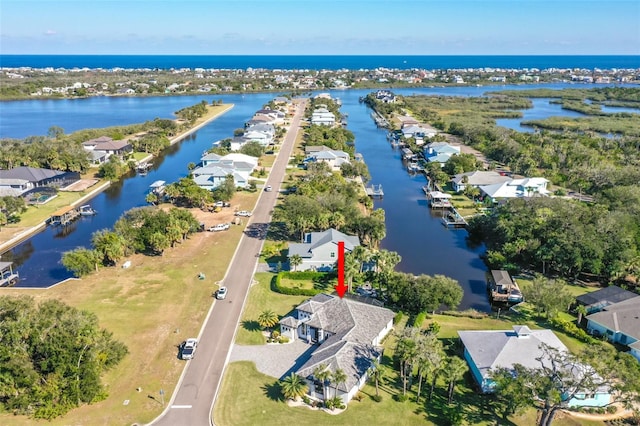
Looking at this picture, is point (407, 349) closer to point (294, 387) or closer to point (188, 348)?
point (294, 387)

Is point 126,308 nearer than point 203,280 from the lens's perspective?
Yes

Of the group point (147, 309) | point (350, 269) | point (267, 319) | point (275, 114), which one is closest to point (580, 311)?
point (350, 269)

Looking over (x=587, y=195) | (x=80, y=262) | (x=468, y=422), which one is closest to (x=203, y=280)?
(x=80, y=262)

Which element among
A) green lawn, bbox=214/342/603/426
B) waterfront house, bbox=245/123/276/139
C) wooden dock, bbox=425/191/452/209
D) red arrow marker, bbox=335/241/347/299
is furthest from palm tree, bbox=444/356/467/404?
waterfront house, bbox=245/123/276/139

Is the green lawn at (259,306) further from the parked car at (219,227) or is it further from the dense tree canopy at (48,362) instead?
the parked car at (219,227)

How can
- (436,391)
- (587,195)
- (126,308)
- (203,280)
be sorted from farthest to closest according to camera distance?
(587,195)
(203,280)
(126,308)
(436,391)

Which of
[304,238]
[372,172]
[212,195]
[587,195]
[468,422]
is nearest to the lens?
[468,422]

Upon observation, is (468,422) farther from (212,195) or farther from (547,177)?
(547,177)
